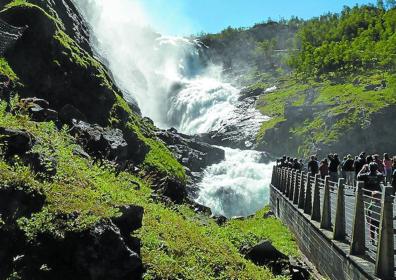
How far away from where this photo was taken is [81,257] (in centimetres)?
776

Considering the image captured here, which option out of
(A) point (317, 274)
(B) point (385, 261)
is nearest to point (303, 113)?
(A) point (317, 274)

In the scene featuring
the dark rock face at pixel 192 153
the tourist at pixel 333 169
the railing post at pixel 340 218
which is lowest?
the railing post at pixel 340 218

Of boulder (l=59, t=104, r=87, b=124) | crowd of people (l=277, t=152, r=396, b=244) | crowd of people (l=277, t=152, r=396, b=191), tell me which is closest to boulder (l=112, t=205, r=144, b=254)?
crowd of people (l=277, t=152, r=396, b=244)

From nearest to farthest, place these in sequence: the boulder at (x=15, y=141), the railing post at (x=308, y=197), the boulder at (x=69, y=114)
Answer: the boulder at (x=15, y=141), the boulder at (x=69, y=114), the railing post at (x=308, y=197)

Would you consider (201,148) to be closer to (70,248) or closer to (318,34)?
(70,248)

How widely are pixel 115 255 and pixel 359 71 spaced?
338ft

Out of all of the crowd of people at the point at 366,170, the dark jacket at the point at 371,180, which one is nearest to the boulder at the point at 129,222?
the crowd of people at the point at 366,170

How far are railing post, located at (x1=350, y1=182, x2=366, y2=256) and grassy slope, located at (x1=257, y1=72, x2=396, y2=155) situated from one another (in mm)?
59383

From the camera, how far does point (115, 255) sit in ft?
26.5

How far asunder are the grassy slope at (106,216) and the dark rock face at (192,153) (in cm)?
3867

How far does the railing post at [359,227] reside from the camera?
10969mm

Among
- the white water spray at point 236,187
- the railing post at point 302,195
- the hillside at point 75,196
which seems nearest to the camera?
the hillside at point 75,196

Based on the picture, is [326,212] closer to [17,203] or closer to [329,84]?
[17,203]

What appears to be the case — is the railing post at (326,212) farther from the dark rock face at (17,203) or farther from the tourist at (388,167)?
the dark rock face at (17,203)
